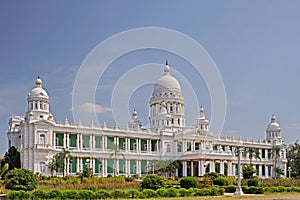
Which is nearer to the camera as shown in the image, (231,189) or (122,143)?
(231,189)

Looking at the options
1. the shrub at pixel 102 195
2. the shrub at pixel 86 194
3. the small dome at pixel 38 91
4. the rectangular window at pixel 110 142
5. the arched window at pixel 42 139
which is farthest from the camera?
the rectangular window at pixel 110 142

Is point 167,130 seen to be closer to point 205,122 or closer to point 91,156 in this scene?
point 205,122

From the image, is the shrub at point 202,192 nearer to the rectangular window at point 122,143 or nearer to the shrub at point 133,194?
the shrub at point 133,194

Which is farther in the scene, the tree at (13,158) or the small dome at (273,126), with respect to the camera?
the small dome at (273,126)

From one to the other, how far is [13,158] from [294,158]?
58.1m

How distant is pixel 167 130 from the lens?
252 ft

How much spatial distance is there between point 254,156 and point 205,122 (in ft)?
41.2

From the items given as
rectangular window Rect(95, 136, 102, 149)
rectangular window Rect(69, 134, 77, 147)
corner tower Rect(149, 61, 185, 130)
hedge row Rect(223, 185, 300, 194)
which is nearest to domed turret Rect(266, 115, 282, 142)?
corner tower Rect(149, 61, 185, 130)

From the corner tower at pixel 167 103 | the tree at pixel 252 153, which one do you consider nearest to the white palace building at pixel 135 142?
the corner tower at pixel 167 103

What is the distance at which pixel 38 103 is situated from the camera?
62562mm

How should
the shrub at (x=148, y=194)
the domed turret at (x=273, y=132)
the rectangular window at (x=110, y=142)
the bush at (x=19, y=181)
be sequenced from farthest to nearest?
the domed turret at (x=273, y=132) → the rectangular window at (x=110, y=142) → the bush at (x=19, y=181) → the shrub at (x=148, y=194)

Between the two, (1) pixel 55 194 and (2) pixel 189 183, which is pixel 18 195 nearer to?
(1) pixel 55 194

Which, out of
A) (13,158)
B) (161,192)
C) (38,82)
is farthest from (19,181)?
(38,82)

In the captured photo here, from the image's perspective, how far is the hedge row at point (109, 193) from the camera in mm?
27594
